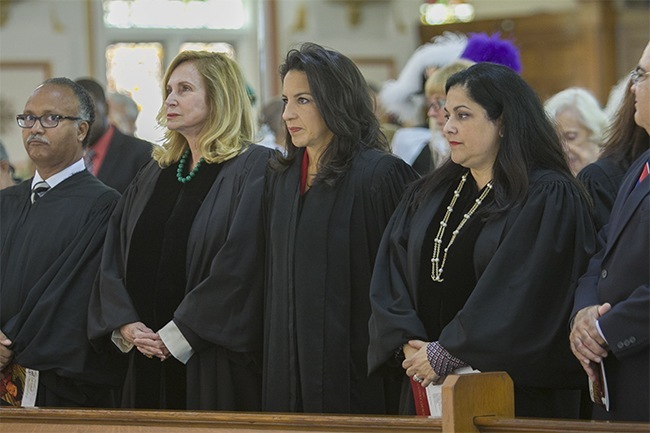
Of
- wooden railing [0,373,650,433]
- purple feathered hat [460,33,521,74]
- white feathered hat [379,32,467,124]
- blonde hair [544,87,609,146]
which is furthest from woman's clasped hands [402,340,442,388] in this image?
white feathered hat [379,32,467,124]

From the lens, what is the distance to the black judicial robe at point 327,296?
3.96 metres

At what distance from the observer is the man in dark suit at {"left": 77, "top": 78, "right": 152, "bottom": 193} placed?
5.46 meters

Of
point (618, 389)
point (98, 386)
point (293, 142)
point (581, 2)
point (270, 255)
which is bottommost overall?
point (98, 386)

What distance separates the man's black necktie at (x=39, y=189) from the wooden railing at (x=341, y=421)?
134cm

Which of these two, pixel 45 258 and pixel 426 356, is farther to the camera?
pixel 45 258

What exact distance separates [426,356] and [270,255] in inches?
30.9

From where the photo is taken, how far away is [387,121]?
7.40m

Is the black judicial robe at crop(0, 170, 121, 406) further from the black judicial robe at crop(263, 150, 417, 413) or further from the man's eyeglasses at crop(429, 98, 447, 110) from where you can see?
the man's eyeglasses at crop(429, 98, 447, 110)

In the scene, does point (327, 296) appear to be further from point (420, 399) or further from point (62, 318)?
point (62, 318)

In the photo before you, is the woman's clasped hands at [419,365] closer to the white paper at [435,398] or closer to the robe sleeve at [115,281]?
the white paper at [435,398]

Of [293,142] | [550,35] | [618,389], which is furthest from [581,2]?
[618,389]

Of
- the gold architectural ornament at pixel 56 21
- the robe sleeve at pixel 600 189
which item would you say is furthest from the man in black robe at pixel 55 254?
the gold architectural ornament at pixel 56 21

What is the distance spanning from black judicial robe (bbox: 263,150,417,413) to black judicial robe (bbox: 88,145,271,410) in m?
0.11

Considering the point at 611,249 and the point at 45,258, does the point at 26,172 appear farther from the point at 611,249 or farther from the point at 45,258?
A: the point at 611,249
